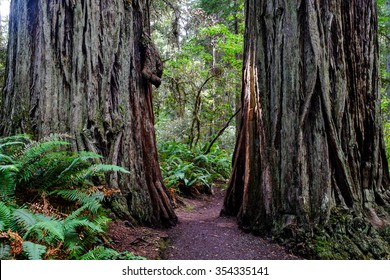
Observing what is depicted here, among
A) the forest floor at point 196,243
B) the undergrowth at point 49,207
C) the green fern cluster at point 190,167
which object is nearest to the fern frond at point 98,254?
the undergrowth at point 49,207

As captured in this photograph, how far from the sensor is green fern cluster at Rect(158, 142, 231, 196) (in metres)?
7.30

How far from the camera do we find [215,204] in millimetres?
6930

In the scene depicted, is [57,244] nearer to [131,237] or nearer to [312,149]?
[131,237]

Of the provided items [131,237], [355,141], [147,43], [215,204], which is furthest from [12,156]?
[215,204]

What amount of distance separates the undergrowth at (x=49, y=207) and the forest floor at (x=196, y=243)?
0.35 m

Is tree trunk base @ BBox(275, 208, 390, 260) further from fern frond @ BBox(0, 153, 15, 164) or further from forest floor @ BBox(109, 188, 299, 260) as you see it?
fern frond @ BBox(0, 153, 15, 164)

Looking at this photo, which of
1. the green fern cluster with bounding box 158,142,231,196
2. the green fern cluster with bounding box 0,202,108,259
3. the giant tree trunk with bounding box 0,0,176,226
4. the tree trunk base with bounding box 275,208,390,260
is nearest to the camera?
the green fern cluster with bounding box 0,202,108,259

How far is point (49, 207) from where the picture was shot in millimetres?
2855

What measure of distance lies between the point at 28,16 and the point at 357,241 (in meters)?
4.67

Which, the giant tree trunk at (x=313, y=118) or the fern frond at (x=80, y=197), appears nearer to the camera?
the fern frond at (x=80, y=197)

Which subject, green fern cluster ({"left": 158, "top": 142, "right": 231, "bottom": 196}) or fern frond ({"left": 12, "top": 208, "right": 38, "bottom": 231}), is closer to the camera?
fern frond ({"left": 12, "top": 208, "right": 38, "bottom": 231})

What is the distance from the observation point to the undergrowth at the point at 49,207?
2.34 meters

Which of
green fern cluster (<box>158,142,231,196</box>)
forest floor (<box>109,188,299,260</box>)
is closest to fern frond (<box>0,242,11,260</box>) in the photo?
forest floor (<box>109,188,299,260</box>)

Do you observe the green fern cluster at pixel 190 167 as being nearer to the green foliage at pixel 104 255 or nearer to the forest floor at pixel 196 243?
the forest floor at pixel 196 243
